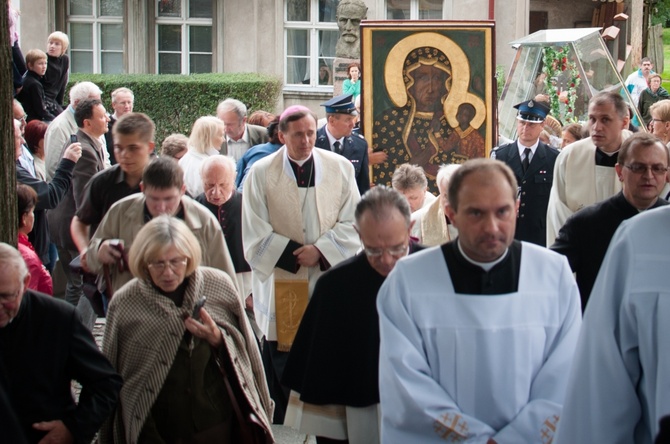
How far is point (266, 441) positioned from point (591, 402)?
2464 mm

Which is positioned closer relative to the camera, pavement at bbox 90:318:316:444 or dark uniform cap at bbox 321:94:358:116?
pavement at bbox 90:318:316:444

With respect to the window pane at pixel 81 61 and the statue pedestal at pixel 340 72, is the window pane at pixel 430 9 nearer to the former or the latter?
the statue pedestal at pixel 340 72

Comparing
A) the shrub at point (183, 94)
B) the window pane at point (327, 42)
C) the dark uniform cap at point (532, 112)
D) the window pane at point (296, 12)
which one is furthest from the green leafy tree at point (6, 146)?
the window pane at point (296, 12)

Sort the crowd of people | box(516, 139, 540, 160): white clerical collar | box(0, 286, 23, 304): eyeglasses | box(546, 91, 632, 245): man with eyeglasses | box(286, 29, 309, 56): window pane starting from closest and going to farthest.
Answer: the crowd of people, box(0, 286, 23, 304): eyeglasses, box(546, 91, 632, 245): man with eyeglasses, box(516, 139, 540, 160): white clerical collar, box(286, 29, 309, 56): window pane

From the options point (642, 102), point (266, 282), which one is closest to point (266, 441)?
point (266, 282)

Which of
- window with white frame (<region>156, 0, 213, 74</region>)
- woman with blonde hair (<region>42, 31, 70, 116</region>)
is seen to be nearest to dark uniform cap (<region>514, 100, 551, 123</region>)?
woman with blonde hair (<region>42, 31, 70, 116</region>)

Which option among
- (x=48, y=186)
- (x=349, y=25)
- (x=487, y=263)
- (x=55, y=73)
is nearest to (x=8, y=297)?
(x=487, y=263)

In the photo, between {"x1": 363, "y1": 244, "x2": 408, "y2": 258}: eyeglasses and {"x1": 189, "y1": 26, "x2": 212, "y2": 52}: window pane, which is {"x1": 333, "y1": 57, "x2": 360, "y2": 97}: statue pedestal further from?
{"x1": 363, "y1": 244, "x2": 408, "y2": 258}: eyeglasses

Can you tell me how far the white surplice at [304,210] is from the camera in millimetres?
6984

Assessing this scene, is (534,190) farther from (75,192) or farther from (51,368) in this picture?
(51,368)

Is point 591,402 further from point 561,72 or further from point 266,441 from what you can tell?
point 561,72

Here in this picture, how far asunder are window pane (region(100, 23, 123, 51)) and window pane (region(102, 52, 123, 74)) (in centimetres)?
13

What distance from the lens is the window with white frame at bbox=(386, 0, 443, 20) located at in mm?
22938

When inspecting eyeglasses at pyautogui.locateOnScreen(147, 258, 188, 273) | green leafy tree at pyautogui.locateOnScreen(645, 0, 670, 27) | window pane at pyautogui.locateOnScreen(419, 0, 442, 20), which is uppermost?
green leafy tree at pyautogui.locateOnScreen(645, 0, 670, 27)
